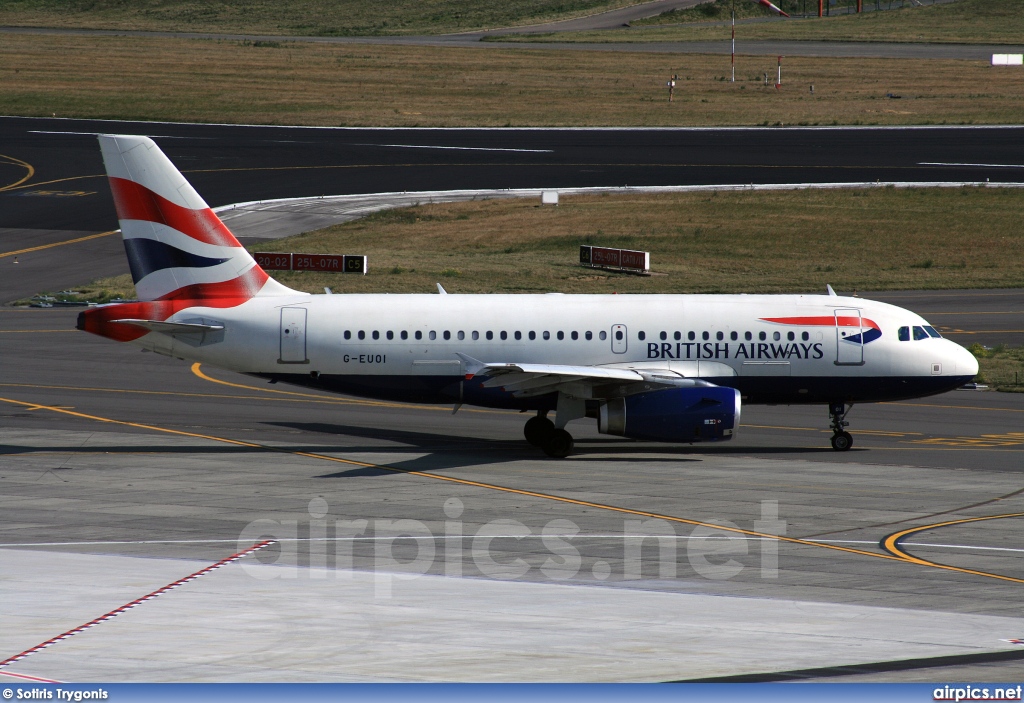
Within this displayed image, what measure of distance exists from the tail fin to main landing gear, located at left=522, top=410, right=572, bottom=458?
9.25 metres

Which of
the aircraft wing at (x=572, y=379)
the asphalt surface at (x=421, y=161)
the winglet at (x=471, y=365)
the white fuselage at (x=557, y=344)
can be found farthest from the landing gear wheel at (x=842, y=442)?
the asphalt surface at (x=421, y=161)

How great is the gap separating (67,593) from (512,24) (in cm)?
18140

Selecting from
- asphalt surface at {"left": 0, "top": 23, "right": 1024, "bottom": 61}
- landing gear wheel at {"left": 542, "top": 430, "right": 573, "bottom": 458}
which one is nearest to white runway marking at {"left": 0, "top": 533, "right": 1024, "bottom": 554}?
landing gear wheel at {"left": 542, "top": 430, "right": 573, "bottom": 458}

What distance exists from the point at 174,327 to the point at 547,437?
11355 mm

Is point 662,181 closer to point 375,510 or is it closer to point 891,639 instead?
point 375,510

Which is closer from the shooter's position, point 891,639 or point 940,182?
point 891,639

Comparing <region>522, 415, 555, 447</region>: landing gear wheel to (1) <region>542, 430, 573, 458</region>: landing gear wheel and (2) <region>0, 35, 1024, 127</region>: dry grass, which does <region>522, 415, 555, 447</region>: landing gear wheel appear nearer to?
(1) <region>542, 430, 573, 458</region>: landing gear wheel

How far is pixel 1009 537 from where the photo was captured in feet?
89.0

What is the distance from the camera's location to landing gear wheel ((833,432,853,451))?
124 feet

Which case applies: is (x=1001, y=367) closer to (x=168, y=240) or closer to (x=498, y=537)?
(x=498, y=537)

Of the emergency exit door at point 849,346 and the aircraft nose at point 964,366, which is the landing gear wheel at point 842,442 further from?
the aircraft nose at point 964,366

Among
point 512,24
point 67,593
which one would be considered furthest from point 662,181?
point 512,24

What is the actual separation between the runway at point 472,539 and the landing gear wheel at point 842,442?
45cm

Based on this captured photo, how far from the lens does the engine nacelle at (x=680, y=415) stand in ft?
115
